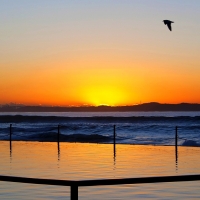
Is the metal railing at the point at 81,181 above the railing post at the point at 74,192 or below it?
above

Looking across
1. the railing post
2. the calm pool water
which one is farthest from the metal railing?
the calm pool water

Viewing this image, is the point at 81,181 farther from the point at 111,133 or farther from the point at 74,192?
the point at 111,133

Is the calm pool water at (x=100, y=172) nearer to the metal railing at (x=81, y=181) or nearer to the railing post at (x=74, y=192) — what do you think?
the metal railing at (x=81, y=181)

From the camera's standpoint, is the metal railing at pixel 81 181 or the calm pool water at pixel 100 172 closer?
the metal railing at pixel 81 181

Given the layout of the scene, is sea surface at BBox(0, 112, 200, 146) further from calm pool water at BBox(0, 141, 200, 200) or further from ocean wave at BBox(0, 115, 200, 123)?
calm pool water at BBox(0, 141, 200, 200)

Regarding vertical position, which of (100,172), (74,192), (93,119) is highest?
(93,119)

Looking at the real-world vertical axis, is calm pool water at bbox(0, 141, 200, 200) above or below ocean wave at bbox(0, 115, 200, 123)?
below

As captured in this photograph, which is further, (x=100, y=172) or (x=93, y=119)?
(x=93, y=119)

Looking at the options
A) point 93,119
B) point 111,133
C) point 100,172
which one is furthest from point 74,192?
point 93,119

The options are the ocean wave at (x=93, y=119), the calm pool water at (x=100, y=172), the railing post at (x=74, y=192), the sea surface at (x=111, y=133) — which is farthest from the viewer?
the ocean wave at (x=93, y=119)

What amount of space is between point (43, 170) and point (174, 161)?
470 centimetres

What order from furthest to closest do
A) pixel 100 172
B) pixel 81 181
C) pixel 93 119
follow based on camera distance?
pixel 93 119
pixel 100 172
pixel 81 181

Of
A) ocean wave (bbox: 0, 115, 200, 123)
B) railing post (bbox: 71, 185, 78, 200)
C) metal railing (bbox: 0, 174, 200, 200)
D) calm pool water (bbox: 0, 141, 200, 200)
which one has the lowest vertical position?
calm pool water (bbox: 0, 141, 200, 200)

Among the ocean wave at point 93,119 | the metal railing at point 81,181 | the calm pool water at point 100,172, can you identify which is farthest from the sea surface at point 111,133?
the metal railing at point 81,181
